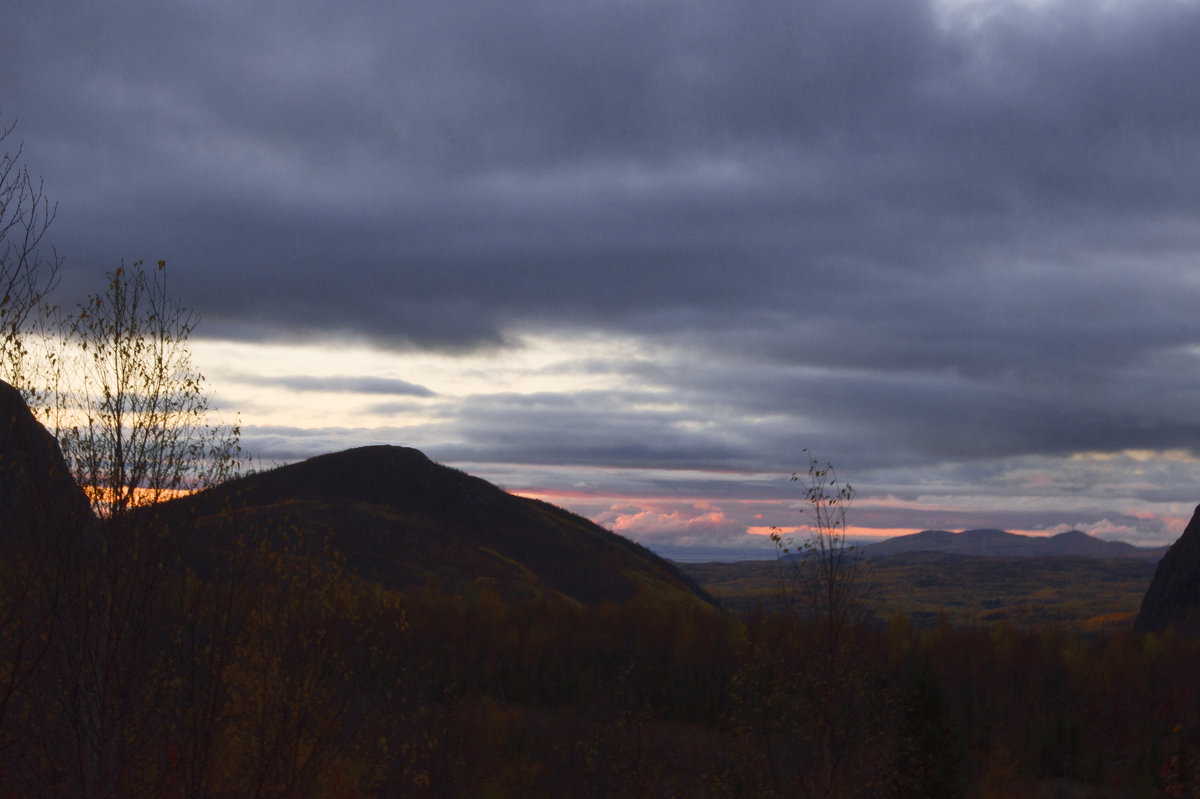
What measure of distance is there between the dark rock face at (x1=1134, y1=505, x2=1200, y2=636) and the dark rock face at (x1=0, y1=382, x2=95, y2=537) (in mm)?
176754

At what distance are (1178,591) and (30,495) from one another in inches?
7491

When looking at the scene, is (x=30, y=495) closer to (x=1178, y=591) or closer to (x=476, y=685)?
(x=476, y=685)

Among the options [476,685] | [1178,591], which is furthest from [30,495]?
[1178,591]

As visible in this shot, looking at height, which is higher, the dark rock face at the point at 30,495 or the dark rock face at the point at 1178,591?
the dark rock face at the point at 30,495

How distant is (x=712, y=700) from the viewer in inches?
4510

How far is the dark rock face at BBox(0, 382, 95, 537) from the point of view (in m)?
16.0

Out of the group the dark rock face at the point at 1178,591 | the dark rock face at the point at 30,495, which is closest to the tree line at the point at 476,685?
the dark rock face at the point at 30,495

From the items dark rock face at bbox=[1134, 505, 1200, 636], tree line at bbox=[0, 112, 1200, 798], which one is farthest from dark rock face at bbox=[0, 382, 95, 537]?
dark rock face at bbox=[1134, 505, 1200, 636]

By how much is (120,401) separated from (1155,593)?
194336 millimetres

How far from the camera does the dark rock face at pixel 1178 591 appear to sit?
161500 mm

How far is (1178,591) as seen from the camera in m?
167

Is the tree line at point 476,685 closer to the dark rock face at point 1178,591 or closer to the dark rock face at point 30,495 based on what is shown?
the dark rock face at point 30,495

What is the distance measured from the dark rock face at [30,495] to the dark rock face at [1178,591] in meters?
177

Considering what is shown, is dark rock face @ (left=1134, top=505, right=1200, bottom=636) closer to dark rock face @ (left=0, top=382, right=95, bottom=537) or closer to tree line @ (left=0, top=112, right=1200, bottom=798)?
tree line @ (left=0, top=112, right=1200, bottom=798)
